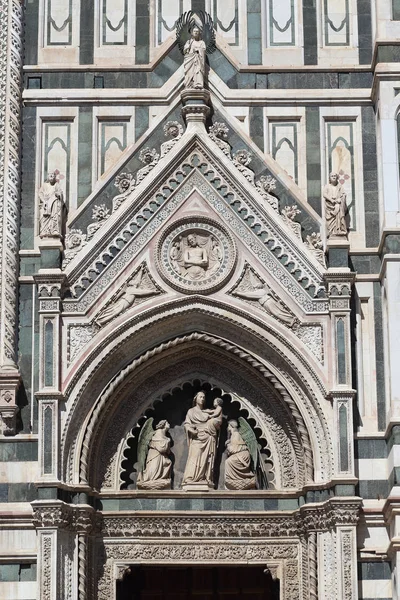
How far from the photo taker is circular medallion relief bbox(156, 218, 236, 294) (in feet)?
73.3

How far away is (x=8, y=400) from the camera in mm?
22016

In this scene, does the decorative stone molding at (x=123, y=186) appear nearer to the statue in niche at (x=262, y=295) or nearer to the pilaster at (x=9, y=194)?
the pilaster at (x=9, y=194)

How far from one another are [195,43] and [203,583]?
20.2 feet

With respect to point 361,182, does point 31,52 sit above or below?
above

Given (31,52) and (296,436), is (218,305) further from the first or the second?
(31,52)

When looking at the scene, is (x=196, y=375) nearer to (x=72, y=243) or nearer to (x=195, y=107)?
→ (x=72, y=243)

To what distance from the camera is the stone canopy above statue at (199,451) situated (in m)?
22.2

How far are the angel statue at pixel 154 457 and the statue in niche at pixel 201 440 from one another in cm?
22

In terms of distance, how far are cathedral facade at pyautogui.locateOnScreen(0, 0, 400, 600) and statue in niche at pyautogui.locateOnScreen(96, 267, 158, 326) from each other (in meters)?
0.02

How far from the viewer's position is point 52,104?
23.2 meters

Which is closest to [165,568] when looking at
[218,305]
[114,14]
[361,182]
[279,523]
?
[279,523]

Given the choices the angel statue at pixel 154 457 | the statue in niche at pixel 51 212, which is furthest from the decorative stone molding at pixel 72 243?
the angel statue at pixel 154 457

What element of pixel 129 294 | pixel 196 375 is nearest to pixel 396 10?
pixel 129 294

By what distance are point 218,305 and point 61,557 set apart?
3.26 metres
